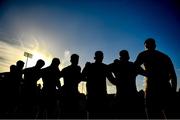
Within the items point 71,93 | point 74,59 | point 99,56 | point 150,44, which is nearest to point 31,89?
point 71,93

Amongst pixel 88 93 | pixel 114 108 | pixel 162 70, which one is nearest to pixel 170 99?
pixel 162 70

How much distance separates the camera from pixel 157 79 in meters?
5.31

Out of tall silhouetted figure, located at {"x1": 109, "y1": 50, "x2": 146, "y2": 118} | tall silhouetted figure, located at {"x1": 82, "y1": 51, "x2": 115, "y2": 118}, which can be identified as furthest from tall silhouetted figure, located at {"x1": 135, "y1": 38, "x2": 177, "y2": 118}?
tall silhouetted figure, located at {"x1": 82, "y1": 51, "x2": 115, "y2": 118}

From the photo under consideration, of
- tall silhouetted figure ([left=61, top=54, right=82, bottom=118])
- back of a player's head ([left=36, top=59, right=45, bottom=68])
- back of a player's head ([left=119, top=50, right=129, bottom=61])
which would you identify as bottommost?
tall silhouetted figure ([left=61, top=54, right=82, bottom=118])

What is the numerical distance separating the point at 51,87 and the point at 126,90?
2.48m

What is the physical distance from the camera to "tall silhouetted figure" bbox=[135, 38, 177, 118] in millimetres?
5203

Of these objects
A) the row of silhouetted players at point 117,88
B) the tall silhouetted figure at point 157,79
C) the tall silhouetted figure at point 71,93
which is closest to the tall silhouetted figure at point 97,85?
the row of silhouetted players at point 117,88

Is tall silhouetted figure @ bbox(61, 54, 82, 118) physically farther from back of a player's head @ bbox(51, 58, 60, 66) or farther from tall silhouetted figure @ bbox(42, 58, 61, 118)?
back of a player's head @ bbox(51, 58, 60, 66)

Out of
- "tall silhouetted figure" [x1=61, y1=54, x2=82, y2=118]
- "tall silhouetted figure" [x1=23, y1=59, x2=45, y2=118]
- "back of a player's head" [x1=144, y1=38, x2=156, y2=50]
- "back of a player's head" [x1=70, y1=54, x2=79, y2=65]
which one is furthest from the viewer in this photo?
"tall silhouetted figure" [x1=23, y1=59, x2=45, y2=118]

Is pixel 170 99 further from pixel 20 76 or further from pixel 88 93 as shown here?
pixel 20 76

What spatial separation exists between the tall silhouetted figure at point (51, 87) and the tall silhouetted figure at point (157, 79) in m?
2.67

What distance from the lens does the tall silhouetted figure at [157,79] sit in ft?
17.1

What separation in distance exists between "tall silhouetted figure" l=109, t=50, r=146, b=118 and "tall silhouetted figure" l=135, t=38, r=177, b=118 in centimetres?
29

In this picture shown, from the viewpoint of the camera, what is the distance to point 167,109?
5227mm
